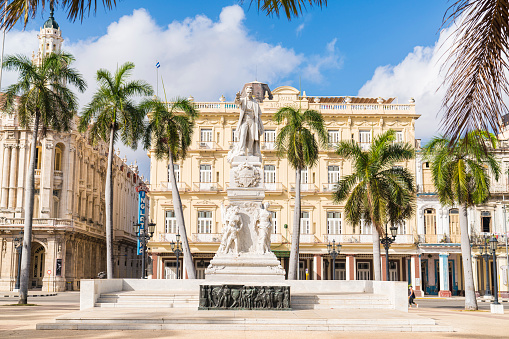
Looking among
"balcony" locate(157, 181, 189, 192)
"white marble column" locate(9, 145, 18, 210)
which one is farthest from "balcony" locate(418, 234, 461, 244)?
"white marble column" locate(9, 145, 18, 210)

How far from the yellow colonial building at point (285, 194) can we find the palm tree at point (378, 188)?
16710 millimetres

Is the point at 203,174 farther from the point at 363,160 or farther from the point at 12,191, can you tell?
the point at 363,160

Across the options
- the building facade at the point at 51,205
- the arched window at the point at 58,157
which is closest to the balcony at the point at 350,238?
the building facade at the point at 51,205

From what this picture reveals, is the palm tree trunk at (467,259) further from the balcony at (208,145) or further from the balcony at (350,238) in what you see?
the balcony at (208,145)

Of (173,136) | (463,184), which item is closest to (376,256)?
(463,184)

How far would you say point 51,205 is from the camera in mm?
51344

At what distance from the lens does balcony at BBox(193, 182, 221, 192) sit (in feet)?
A: 158

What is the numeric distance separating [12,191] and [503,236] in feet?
137

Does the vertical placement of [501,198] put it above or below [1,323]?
above

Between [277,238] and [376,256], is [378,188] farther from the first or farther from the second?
[277,238]

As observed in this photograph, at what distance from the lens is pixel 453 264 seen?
159ft

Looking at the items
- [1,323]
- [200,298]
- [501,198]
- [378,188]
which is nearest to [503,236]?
[501,198]

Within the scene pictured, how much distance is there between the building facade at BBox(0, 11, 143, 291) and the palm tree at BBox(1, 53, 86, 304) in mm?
19436

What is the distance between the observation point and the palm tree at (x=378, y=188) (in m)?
29.2
